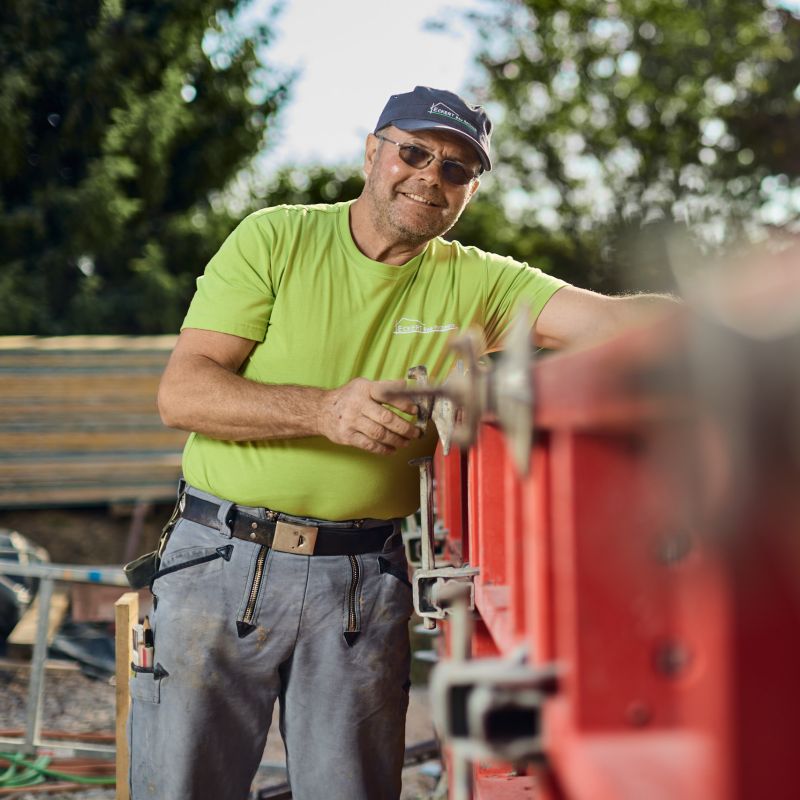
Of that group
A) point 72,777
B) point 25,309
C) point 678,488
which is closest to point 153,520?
point 25,309

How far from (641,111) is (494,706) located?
21.1 meters

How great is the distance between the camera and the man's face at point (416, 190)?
277 centimetres

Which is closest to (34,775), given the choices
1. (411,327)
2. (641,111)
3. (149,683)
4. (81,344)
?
(149,683)

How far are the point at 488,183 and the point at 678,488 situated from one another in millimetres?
20435

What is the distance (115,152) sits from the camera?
45.5 feet

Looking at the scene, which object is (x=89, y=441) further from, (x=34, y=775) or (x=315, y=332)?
(x=315, y=332)

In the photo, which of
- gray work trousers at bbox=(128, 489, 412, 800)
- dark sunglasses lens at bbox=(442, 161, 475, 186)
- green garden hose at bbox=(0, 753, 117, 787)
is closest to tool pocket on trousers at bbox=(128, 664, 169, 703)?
gray work trousers at bbox=(128, 489, 412, 800)

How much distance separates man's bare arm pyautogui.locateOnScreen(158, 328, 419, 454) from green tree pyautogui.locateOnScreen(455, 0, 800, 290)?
56.2ft

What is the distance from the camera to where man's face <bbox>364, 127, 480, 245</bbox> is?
2.77 meters

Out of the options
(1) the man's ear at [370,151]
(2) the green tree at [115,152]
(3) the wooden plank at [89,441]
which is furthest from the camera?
(2) the green tree at [115,152]

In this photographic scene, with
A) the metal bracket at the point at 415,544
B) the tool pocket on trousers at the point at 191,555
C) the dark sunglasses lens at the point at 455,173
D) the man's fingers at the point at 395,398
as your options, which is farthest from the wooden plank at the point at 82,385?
the man's fingers at the point at 395,398

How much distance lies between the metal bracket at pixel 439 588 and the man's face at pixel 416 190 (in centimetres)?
95

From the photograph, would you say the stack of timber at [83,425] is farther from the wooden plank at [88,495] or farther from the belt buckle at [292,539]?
the belt buckle at [292,539]

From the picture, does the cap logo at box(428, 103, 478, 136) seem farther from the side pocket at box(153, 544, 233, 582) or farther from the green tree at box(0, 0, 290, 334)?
the green tree at box(0, 0, 290, 334)
